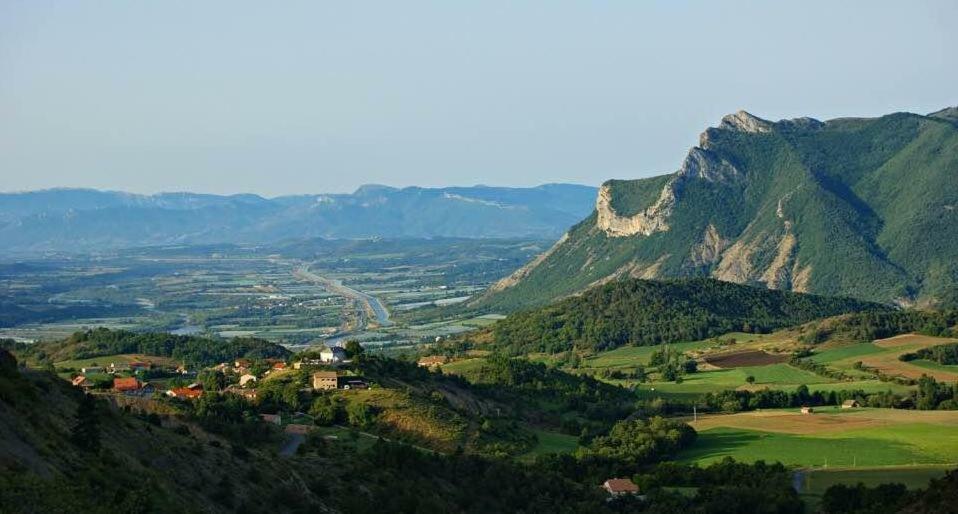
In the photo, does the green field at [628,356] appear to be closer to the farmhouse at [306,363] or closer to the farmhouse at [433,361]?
the farmhouse at [433,361]

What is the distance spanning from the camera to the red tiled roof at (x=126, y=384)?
8638cm

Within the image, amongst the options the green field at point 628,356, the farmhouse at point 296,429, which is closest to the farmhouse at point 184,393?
the farmhouse at point 296,429

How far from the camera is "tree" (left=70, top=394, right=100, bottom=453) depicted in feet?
135

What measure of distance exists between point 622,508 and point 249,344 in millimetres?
83258

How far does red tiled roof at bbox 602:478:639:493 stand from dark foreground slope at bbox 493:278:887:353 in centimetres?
8457

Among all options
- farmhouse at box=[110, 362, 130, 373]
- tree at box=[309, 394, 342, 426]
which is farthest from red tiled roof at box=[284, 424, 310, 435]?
farmhouse at box=[110, 362, 130, 373]

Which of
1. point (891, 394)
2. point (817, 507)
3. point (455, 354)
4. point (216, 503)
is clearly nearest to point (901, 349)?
point (891, 394)

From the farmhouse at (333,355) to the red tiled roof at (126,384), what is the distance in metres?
14.7

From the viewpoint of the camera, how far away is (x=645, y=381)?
12644cm

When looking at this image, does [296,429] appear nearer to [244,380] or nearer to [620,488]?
[620,488]

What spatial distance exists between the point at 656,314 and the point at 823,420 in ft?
243

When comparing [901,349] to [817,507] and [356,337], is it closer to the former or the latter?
[817,507]

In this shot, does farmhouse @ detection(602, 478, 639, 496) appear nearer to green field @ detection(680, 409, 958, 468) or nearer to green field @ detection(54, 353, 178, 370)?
green field @ detection(680, 409, 958, 468)

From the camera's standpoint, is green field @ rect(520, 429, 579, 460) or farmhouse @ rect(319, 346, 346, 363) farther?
farmhouse @ rect(319, 346, 346, 363)
